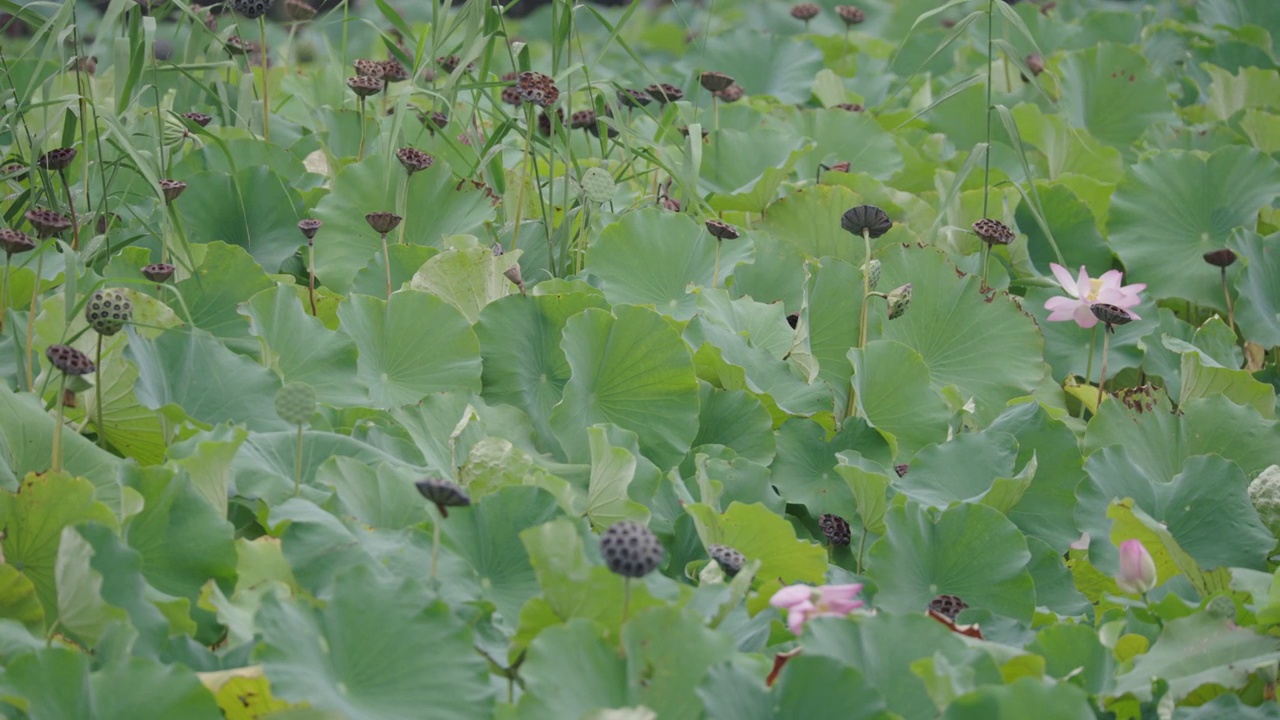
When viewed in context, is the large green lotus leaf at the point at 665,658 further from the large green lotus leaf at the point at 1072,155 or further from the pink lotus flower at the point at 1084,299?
the large green lotus leaf at the point at 1072,155

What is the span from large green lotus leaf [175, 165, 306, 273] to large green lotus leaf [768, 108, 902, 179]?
0.88 metres

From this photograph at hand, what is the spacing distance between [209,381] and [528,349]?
0.35 metres

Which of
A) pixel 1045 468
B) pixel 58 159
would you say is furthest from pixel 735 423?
pixel 58 159

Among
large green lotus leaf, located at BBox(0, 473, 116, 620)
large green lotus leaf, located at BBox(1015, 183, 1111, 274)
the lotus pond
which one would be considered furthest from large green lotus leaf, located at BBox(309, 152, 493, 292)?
large green lotus leaf, located at BBox(1015, 183, 1111, 274)

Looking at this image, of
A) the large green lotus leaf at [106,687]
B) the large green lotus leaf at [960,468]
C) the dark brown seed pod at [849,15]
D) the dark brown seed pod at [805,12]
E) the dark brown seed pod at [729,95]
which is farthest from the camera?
the dark brown seed pod at [805,12]

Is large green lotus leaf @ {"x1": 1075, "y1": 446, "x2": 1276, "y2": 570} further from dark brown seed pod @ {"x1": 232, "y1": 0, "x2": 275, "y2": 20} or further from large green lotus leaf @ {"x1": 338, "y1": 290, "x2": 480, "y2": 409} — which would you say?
dark brown seed pod @ {"x1": 232, "y1": 0, "x2": 275, "y2": 20}

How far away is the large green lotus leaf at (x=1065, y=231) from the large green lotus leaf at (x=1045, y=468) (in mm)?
650

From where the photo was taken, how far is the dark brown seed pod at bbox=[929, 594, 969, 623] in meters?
1.16

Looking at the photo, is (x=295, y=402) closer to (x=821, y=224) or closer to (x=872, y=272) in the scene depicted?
(x=872, y=272)

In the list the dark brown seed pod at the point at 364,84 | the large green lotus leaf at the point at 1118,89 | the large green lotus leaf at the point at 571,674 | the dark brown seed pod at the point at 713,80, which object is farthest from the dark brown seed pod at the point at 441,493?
the large green lotus leaf at the point at 1118,89

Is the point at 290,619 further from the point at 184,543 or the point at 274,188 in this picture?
the point at 274,188

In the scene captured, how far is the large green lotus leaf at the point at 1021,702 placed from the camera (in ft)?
2.93

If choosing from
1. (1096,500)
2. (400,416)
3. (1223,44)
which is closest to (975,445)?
(1096,500)

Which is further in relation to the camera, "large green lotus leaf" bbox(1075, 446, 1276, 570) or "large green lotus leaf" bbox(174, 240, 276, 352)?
"large green lotus leaf" bbox(174, 240, 276, 352)
